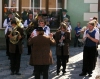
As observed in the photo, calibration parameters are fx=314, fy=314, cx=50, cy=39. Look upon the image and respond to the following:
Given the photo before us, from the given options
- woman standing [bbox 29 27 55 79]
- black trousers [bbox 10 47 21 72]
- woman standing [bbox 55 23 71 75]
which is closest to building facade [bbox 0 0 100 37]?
woman standing [bbox 55 23 71 75]

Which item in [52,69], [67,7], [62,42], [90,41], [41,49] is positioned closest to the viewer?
[41,49]

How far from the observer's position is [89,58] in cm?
945

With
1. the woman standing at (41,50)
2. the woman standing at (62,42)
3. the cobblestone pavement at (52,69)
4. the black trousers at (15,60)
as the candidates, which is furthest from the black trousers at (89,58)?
the black trousers at (15,60)

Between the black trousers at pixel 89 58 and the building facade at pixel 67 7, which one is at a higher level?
the building facade at pixel 67 7

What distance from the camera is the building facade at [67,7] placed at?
16.3m

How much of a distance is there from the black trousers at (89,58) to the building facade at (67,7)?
23.3 feet

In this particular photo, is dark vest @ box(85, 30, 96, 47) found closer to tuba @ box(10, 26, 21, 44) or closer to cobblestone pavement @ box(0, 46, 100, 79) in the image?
cobblestone pavement @ box(0, 46, 100, 79)

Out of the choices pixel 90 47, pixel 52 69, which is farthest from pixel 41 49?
pixel 52 69

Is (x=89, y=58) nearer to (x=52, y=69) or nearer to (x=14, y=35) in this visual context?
(x=52, y=69)

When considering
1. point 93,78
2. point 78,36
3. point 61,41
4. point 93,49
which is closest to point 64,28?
point 61,41

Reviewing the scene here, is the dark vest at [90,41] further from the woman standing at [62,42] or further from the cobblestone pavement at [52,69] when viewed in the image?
the cobblestone pavement at [52,69]

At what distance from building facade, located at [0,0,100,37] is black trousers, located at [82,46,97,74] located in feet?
23.3

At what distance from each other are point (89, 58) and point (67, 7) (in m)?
7.37

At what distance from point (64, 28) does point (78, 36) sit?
6.62 meters
